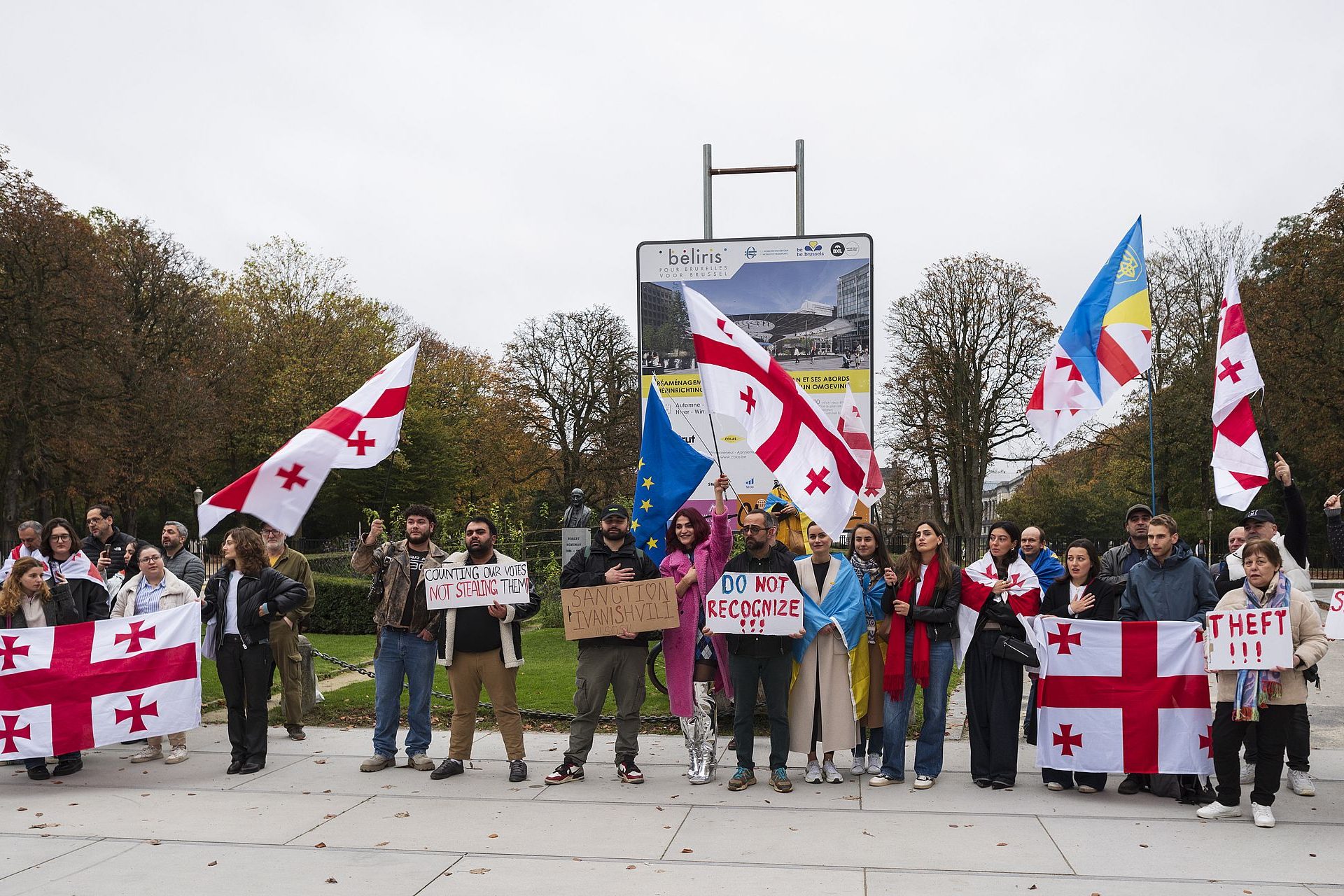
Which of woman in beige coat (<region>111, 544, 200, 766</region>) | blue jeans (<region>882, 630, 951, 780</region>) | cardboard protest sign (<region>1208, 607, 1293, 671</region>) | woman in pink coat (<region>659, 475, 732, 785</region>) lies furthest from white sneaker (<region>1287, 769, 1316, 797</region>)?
woman in beige coat (<region>111, 544, 200, 766</region>)

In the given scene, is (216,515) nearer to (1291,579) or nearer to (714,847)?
(714,847)

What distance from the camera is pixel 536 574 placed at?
2175 cm

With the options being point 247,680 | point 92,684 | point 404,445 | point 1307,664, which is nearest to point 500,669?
point 247,680

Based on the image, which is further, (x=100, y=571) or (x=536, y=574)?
(x=536, y=574)

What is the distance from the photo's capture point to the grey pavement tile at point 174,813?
6.97 meters

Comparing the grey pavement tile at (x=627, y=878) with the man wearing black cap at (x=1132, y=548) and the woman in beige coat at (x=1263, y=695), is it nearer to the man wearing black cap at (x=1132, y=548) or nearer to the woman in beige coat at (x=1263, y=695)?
the woman in beige coat at (x=1263, y=695)

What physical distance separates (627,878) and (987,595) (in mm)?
3553

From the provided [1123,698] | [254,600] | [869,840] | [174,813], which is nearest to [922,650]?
[1123,698]

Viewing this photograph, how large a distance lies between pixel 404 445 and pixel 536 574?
85.2 feet

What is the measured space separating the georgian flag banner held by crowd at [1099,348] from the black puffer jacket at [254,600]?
21.0 ft

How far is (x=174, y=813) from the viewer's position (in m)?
7.45

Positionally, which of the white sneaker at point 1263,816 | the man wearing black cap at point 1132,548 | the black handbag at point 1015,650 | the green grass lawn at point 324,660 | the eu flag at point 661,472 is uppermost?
the eu flag at point 661,472

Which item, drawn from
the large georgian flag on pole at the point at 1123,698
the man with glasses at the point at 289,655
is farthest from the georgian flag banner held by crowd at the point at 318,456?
the large georgian flag on pole at the point at 1123,698

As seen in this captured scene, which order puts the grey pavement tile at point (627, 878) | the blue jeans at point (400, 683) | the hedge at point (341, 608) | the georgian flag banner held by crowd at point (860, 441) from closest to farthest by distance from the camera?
the grey pavement tile at point (627, 878) → the blue jeans at point (400, 683) → the georgian flag banner held by crowd at point (860, 441) → the hedge at point (341, 608)
